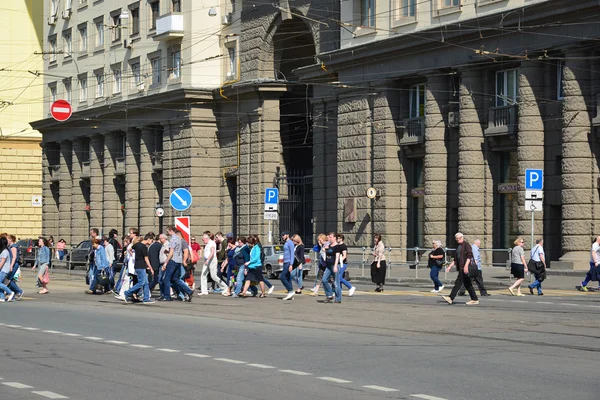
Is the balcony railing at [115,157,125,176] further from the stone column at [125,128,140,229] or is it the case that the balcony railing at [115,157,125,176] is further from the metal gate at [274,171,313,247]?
the metal gate at [274,171,313,247]

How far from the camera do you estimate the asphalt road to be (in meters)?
12.5

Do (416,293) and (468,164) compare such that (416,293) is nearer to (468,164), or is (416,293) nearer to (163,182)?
(468,164)

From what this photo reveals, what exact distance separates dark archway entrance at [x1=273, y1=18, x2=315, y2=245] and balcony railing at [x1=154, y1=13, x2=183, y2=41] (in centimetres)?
610

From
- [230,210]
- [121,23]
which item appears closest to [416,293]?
[230,210]

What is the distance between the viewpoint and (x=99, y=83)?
218 feet

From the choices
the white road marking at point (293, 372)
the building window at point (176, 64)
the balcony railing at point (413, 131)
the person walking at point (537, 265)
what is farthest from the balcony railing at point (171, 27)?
the white road marking at point (293, 372)

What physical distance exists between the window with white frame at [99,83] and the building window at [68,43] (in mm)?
3769

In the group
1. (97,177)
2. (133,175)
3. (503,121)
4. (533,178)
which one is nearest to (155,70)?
(133,175)

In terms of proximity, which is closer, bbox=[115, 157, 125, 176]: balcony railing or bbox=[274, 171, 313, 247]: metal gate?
bbox=[274, 171, 313, 247]: metal gate

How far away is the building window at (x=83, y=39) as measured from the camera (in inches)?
2672

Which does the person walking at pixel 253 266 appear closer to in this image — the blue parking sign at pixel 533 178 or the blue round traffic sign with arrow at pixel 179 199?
the blue round traffic sign with arrow at pixel 179 199

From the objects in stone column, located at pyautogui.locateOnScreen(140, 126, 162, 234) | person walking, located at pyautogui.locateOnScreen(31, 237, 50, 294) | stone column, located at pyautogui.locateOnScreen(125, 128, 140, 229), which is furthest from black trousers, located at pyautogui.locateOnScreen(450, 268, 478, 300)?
stone column, located at pyautogui.locateOnScreen(125, 128, 140, 229)

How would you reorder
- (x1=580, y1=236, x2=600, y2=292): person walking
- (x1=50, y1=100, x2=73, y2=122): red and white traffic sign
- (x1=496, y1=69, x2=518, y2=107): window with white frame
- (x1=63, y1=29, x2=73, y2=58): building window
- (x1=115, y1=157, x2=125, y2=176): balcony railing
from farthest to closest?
(x1=63, y1=29, x2=73, y2=58): building window, (x1=115, y1=157, x2=125, y2=176): balcony railing, (x1=50, y1=100, x2=73, y2=122): red and white traffic sign, (x1=496, y1=69, x2=518, y2=107): window with white frame, (x1=580, y1=236, x2=600, y2=292): person walking

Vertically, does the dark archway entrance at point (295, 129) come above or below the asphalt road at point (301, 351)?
above
